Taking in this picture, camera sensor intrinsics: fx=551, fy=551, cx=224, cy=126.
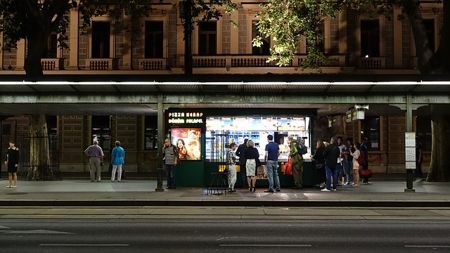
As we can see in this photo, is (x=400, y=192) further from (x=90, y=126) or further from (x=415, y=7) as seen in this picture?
(x=90, y=126)

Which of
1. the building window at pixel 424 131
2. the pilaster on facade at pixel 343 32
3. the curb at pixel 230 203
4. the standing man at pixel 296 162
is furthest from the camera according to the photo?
the pilaster on facade at pixel 343 32

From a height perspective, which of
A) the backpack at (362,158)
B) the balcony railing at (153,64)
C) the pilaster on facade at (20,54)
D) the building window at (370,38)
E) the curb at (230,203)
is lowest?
the curb at (230,203)

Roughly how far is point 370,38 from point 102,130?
17.3 metres

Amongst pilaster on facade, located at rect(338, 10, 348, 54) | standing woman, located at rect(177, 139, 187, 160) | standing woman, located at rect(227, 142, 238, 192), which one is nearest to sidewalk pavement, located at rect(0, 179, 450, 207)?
standing woman, located at rect(227, 142, 238, 192)

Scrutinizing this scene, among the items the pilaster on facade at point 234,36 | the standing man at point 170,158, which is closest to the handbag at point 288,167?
the standing man at point 170,158

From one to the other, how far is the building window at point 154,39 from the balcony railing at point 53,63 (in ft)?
17.0

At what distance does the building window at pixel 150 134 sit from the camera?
1303 inches

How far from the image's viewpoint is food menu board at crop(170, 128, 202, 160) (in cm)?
1933

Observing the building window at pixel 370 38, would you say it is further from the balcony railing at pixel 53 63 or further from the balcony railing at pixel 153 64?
the balcony railing at pixel 53 63

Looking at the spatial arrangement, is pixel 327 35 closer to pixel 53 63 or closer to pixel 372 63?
pixel 372 63

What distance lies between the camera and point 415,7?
867 inches

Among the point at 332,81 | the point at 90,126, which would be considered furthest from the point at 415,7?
the point at 90,126

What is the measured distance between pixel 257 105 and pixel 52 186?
8.26 m

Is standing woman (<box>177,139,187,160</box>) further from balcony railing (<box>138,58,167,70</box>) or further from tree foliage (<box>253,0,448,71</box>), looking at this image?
balcony railing (<box>138,58,167,70</box>)
